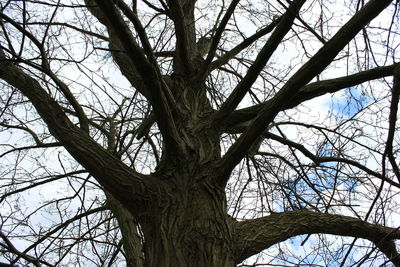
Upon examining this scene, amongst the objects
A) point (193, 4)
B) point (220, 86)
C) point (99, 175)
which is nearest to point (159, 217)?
point (99, 175)

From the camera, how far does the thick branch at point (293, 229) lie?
2336 mm

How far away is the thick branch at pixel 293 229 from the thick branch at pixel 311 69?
436 millimetres

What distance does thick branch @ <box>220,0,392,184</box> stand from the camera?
1.96m

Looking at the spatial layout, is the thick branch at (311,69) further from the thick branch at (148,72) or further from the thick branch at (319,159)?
the thick branch at (319,159)

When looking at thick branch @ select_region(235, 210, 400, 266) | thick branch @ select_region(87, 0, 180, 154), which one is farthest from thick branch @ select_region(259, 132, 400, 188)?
thick branch @ select_region(87, 0, 180, 154)

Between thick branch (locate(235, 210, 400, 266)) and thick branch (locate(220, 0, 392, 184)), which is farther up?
thick branch (locate(220, 0, 392, 184))

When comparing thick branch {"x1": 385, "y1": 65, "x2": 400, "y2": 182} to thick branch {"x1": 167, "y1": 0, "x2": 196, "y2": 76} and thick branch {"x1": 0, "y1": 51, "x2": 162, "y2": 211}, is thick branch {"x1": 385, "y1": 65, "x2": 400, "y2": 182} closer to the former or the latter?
thick branch {"x1": 0, "y1": 51, "x2": 162, "y2": 211}

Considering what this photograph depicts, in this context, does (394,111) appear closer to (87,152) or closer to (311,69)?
(311,69)

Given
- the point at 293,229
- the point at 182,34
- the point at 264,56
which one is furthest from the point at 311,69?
the point at 182,34

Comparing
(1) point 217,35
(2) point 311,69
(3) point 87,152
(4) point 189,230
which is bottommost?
(4) point 189,230

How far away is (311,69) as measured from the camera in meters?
2.04

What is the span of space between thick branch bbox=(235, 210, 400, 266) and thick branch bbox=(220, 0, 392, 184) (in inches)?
17.2

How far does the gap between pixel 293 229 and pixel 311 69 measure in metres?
0.95

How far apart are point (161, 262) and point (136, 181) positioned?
457 millimetres
